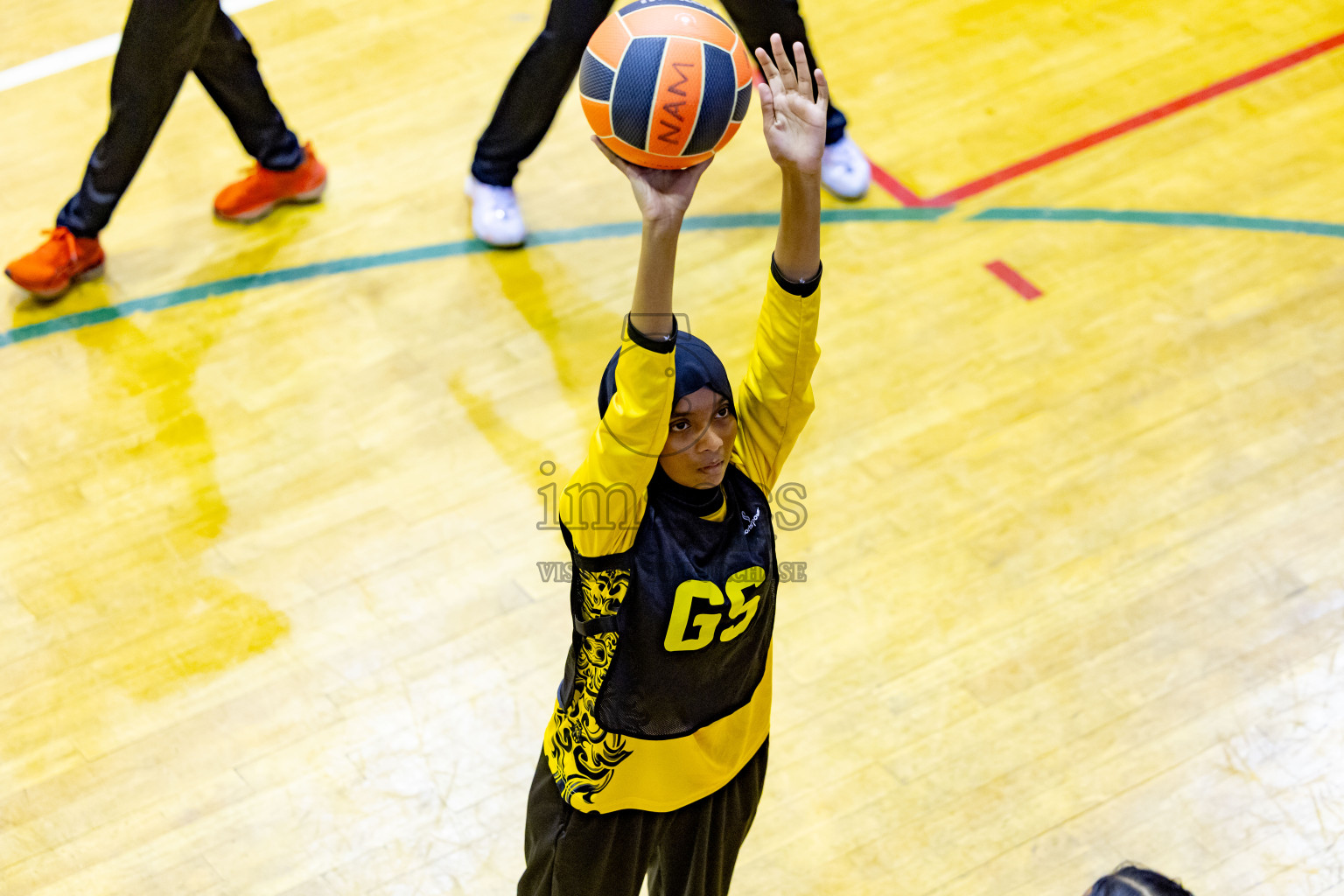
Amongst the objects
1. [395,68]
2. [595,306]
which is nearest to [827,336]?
[595,306]

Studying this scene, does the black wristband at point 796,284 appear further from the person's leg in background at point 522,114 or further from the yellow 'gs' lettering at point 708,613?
the person's leg in background at point 522,114

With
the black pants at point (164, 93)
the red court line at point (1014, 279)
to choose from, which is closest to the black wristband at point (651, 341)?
the red court line at point (1014, 279)

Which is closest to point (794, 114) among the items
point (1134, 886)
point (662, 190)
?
point (662, 190)

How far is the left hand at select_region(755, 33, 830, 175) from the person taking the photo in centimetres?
186

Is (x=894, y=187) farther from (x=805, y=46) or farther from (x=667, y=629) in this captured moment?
(x=667, y=629)

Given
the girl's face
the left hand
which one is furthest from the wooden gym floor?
the left hand

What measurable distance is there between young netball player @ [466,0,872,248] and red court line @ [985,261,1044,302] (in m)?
Answer: 0.56

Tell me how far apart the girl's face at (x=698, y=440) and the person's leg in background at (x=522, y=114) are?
8.13 feet

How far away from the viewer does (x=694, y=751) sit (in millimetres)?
2066

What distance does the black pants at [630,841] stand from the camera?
7.02 feet

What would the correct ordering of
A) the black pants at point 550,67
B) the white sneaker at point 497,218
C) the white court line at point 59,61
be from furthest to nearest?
the white court line at point 59,61 < the white sneaker at point 497,218 < the black pants at point 550,67

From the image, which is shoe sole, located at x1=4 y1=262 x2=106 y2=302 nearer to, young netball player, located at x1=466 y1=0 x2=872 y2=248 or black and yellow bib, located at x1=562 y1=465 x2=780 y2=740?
young netball player, located at x1=466 y1=0 x2=872 y2=248

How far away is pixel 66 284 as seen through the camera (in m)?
4.19

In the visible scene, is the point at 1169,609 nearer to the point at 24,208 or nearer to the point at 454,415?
the point at 454,415
